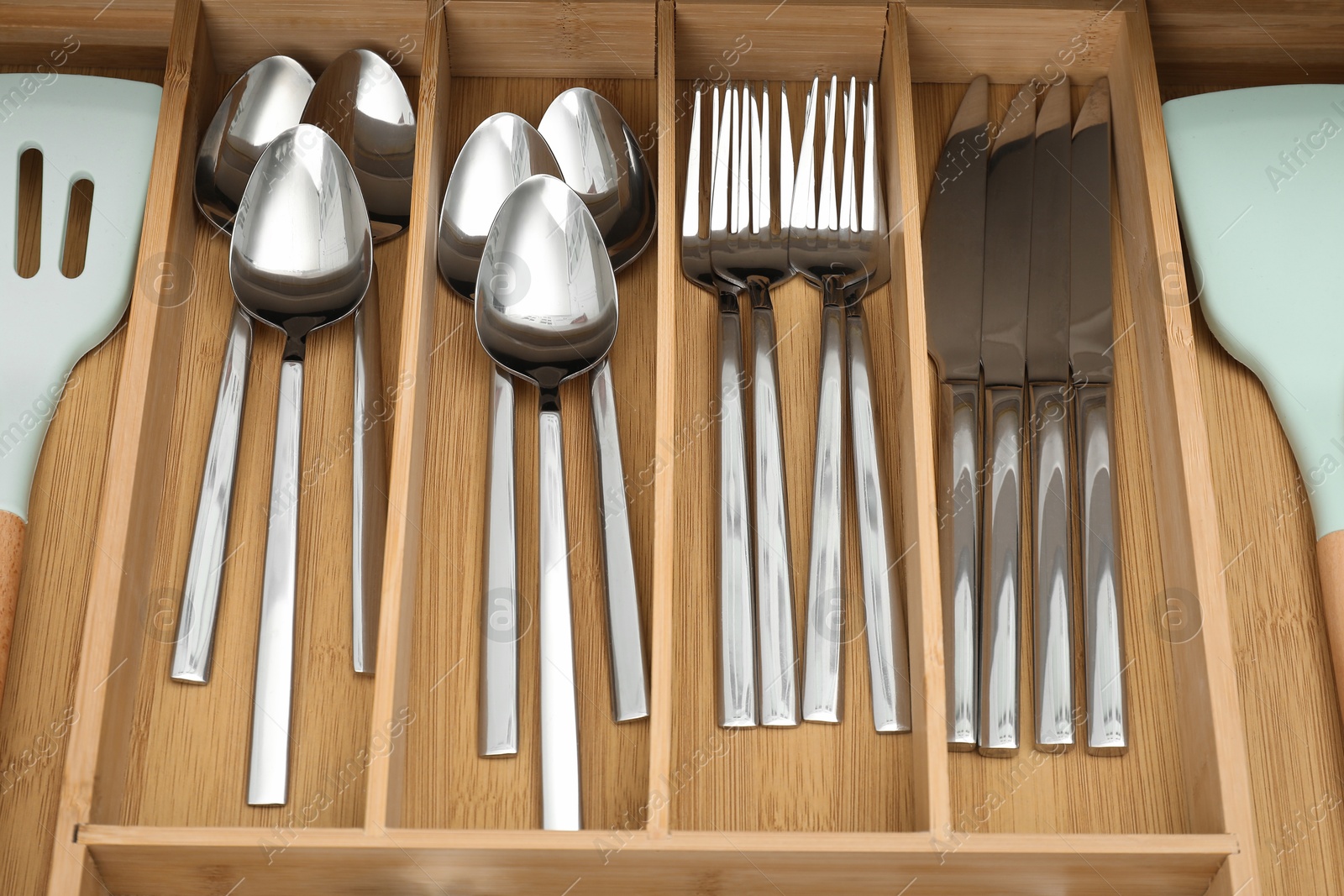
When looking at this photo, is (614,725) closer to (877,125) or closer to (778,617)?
(778,617)

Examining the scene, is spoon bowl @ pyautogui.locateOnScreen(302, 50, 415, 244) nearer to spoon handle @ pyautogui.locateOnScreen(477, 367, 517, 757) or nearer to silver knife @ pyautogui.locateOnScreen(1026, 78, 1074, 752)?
spoon handle @ pyautogui.locateOnScreen(477, 367, 517, 757)

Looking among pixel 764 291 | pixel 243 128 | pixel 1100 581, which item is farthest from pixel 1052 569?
pixel 243 128

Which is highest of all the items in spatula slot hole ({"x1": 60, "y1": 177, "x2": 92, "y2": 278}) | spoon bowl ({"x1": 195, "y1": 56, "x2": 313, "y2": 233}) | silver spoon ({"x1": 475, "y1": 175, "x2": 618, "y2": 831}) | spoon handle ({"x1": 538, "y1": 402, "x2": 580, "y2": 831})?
spoon bowl ({"x1": 195, "y1": 56, "x2": 313, "y2": 233})

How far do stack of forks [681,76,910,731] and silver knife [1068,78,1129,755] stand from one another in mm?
128

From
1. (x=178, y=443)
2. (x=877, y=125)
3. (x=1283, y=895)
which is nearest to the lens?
(x=1283, y=895)

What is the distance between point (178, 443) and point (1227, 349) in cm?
77

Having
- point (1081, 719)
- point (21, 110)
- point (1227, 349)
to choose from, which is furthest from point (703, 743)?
point (21, 110)

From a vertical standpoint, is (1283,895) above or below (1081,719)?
below

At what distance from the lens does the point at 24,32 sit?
2.86 feet

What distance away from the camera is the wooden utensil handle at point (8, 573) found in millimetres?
703

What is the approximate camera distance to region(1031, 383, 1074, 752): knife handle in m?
0.71

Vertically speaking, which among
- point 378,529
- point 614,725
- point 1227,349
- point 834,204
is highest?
point 834,204

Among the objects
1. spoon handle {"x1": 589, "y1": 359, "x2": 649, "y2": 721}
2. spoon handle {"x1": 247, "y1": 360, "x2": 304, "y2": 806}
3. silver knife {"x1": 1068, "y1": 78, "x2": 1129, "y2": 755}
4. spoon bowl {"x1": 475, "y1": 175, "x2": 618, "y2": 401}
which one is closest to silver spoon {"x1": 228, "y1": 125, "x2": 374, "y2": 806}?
spoon handle {"x1": 247, "y1": 360, "x2": 304, "y2": 806}

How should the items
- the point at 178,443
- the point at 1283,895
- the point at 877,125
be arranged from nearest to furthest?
the point at 1283,895 < the point at 178,443 < the point at 877,125
